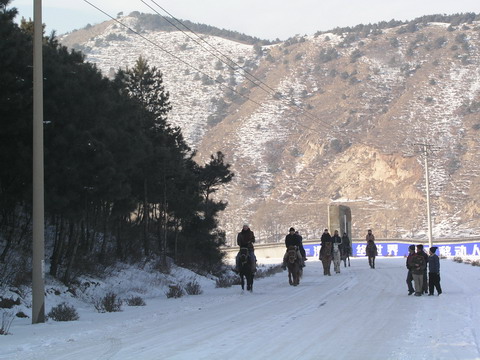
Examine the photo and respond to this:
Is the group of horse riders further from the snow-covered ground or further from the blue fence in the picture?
the blue fence

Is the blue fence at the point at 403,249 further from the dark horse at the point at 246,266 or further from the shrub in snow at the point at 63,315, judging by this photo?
the shrub in snow at the point at 63,315

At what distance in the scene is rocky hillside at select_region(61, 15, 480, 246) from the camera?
107938mm

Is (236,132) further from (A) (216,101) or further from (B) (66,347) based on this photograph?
(B) (66,347)

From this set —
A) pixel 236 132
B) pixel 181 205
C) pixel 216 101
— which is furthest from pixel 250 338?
pixel 216 101

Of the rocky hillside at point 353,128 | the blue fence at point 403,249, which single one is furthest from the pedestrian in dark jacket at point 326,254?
the rocky hillside at point 353,128

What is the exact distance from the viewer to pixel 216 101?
167 m

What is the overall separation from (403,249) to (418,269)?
52.1m

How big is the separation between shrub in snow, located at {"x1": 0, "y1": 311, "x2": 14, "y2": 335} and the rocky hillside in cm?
7137

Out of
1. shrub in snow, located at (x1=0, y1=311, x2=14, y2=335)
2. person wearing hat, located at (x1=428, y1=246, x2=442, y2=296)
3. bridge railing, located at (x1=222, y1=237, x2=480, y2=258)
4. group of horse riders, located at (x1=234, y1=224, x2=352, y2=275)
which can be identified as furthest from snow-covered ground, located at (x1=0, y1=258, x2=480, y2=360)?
bridge railing, located at (x1=222, y1=237, x2=480, y2=258)

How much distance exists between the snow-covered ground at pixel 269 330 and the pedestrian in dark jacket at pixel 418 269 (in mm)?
421

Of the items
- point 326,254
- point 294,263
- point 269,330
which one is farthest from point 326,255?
point 269,330

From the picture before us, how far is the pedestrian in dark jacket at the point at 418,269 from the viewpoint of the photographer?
20.8 meters

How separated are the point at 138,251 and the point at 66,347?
72.9 feet

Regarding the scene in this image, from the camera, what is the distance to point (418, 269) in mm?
21141
